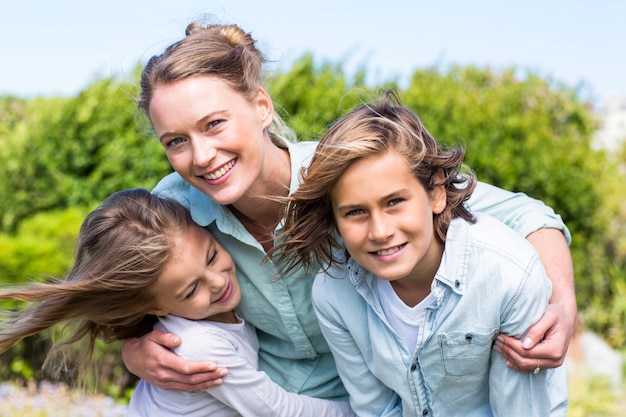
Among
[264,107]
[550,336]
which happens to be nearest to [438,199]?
[550,336]

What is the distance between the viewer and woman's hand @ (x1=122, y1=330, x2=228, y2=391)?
100 inches

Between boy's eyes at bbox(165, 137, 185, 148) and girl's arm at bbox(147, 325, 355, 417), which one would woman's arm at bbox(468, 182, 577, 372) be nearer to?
girl's arm at bbox(147, 325, 355, 417)

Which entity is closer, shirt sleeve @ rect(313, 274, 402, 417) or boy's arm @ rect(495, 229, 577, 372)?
boy's arm @ rect(495, 229, 577, 372)

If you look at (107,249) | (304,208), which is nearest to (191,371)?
(107,249)

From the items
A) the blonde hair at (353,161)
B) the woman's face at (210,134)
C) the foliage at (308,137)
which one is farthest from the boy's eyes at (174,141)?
the foliage at (308,137)

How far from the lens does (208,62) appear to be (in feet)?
8.35

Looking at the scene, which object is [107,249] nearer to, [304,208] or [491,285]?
Answer: [304,208]

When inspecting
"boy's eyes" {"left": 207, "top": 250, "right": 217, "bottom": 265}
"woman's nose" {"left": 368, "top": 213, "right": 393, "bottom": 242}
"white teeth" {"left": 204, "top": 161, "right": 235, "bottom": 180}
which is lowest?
"boy's eyes" {"left": 207, "top": 250, "right": 217, "bottom": 265}

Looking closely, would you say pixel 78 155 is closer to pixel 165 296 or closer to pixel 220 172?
pixel 165 296

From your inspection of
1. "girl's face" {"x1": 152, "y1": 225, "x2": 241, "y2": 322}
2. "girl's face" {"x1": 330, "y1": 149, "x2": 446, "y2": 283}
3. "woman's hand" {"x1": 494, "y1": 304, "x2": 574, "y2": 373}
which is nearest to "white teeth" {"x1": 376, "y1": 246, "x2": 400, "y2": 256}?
"girl's face" {"x1": 330, "y1": 149, "x2": 446, "y2": 283}

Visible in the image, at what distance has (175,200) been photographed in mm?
2801

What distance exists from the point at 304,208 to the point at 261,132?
0.36 metres

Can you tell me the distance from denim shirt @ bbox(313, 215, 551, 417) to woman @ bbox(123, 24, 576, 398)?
0.09m

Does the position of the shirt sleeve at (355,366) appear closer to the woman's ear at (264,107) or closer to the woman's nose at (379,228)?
the woman's nose at (379,228)
